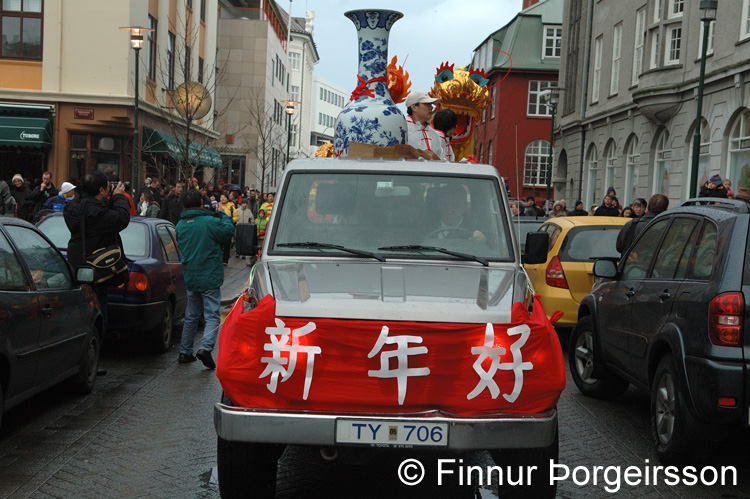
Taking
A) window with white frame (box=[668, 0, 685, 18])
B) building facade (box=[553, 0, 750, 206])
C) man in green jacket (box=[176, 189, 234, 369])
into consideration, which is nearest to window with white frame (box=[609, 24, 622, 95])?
building facade (box=[553, 0, 750, 206])

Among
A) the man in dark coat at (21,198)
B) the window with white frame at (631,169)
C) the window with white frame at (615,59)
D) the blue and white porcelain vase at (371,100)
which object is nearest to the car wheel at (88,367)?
the blue and white porcelain vase at (371,100)

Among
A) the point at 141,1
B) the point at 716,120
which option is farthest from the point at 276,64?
the point at 716,120

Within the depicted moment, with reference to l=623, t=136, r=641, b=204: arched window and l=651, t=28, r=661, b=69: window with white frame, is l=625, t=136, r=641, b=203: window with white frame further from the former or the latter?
l=651, t=28, r=661, b=69: window with white frame

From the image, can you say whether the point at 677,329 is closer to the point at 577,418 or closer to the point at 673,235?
the point at 673,235

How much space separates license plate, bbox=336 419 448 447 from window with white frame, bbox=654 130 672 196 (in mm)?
24997

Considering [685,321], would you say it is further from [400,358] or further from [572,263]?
[572,263]

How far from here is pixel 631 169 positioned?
1265 inches

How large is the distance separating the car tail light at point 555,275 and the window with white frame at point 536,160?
48.5 m

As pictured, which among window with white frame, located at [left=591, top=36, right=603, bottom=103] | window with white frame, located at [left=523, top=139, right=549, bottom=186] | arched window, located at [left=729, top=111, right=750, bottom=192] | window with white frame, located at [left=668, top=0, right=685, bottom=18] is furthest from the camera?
window with white frame, located at [left=523, top=139, right=549, bottom=186]

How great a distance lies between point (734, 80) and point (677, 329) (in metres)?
18.2

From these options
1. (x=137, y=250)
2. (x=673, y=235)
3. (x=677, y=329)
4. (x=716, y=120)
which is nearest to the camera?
(x=677, y=329)

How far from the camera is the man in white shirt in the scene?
28.1 ft

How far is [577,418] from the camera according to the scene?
7422mm

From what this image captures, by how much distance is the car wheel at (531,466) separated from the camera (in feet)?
14.6
